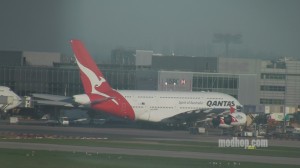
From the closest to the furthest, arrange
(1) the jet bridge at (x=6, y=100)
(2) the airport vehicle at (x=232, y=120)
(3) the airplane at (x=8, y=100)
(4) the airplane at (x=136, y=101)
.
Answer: (2) the airport vehicle at (x=232, y=120)
(4) the airplane at (x=136, y=101)
(1) the jet bridge at (x=6, y=100)
(3) the airplane at (x=8, y=100)

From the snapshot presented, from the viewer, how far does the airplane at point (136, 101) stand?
116m

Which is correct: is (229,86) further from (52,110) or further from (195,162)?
(195,162)

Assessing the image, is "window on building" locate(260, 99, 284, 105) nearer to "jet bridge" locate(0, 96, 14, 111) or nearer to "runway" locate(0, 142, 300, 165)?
"jet bridge" locate(0, 96, 14, 111)

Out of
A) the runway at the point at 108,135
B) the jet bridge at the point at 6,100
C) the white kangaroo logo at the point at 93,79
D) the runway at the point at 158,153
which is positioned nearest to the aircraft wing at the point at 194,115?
the white kangaroo logo at the point at 93,79

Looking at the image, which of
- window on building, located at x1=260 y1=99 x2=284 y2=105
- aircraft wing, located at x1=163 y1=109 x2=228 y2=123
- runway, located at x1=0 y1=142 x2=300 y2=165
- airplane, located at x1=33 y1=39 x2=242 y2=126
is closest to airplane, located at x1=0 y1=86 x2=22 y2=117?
airplane, located at x1=33 y1=39 x2=242 y2=126

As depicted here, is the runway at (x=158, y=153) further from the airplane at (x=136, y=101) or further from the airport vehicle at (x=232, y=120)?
the airport vehicle at (x=232, y=120)

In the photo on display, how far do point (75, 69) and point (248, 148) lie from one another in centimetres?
7510

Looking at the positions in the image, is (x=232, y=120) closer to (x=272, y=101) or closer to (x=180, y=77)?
(x=180, y=77)

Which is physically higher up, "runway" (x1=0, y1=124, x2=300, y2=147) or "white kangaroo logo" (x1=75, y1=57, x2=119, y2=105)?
"white kangaroo logo" (x1=75, y1=57, x2=119, y2=105)

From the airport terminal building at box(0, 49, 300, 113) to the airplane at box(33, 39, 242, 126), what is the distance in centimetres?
2206

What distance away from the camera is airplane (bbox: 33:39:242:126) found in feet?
382

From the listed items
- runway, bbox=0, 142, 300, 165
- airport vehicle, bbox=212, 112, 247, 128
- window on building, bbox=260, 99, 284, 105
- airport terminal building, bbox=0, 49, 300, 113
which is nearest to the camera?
runway, bbox=0, 142, 300, 165

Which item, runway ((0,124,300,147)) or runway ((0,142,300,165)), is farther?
runway ((0,124,300,147))

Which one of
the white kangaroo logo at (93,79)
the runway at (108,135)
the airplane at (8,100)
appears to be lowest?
the runway at (108,135)
